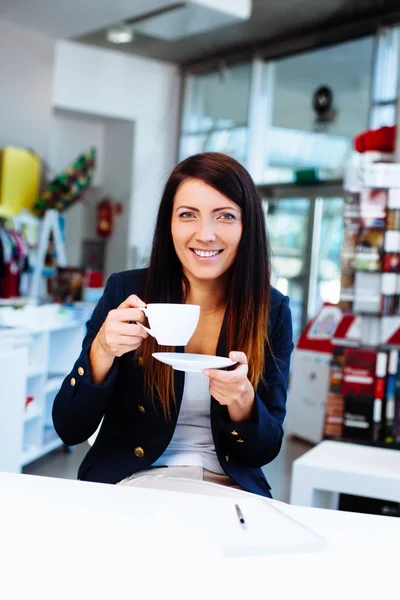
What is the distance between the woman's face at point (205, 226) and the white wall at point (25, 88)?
6337 millimetres

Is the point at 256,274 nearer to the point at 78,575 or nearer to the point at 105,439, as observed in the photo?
the point at 105,439

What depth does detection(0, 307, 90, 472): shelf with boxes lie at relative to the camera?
133 inches

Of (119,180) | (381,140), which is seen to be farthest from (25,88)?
(381,140)

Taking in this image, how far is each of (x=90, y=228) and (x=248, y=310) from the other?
795 cm

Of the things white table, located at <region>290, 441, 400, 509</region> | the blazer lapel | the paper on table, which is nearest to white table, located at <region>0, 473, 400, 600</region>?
the paper on table

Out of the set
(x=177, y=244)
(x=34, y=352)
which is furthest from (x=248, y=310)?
(x=34, y=352)

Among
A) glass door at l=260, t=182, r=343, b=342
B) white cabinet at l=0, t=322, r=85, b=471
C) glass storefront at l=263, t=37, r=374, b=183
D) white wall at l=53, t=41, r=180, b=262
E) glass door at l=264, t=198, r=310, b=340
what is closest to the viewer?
white cabinet at l=0, t=322, r=85, b=471

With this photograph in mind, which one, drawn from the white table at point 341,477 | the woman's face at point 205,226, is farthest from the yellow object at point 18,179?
the woman's face at point 205,226

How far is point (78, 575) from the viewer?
3.05ft

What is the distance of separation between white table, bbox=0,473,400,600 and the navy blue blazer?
33cm

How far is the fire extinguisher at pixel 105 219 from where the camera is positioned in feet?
29.8

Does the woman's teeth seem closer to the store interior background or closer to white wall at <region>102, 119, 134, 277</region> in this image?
the store interior background

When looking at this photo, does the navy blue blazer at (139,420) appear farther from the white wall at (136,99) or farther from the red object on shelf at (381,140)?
the white wall at (136,99)

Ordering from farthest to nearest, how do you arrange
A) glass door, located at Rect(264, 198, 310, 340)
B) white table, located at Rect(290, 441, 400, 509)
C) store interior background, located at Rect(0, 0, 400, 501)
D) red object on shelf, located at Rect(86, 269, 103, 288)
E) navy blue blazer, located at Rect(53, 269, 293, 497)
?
glass door, located at Rect(264, 198, 310, 340) → store interior background, located at Rect(0, 0, 400, 501) → red object on shelf, located at Rect(86, 269, 103, 288) → white table, located at Rect(290, 441, 400, 509) → navy blue blazer, located at Rect(53, 269, 293, 497)
